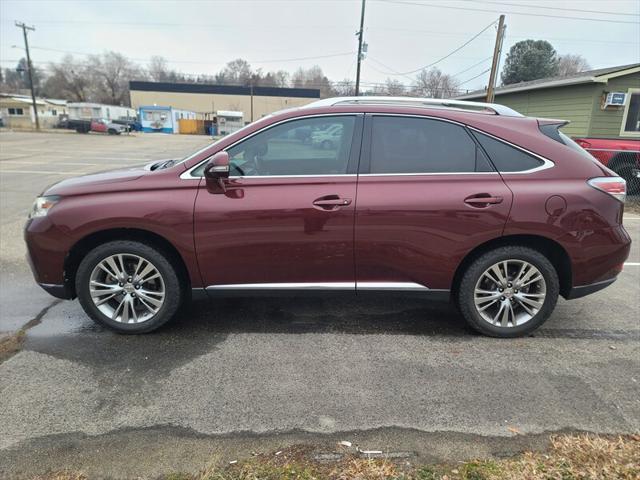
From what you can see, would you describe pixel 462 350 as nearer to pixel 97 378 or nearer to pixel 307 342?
pixel 307 342

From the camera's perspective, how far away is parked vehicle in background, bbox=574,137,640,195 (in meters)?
9.70

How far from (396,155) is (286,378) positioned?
6.10 ft

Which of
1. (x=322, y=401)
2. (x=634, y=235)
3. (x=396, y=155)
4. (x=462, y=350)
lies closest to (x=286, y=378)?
(x=322, y=401)

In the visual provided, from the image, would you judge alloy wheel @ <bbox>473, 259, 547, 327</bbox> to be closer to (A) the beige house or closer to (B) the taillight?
(B) the taillight

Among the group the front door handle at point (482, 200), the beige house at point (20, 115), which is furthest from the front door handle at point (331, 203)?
the beige house at point (20, 115)

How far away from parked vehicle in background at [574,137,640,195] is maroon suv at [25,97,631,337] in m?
7.35

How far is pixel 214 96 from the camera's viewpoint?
73812 millimetres

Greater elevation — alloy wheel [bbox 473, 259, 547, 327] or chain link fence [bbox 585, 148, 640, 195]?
chain link fence [bbox 585, 148, 640, 195]

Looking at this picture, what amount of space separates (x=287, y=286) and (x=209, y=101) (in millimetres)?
76171

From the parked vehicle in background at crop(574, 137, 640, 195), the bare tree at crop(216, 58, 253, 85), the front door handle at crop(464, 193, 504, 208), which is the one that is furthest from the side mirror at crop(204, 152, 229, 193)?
the bare tree at crop(216, 58, 253, 85)

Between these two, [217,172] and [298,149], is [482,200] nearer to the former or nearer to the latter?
[298,149]

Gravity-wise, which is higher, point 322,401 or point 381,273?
point 381,273

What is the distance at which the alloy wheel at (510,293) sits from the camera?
355cm

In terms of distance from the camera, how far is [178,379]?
3053 mm
